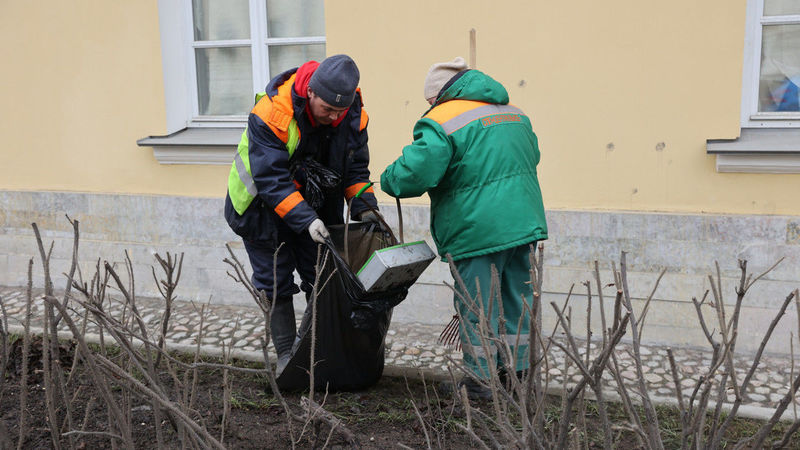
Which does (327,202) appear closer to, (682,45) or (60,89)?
(682,45)

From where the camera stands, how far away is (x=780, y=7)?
13.2 ft

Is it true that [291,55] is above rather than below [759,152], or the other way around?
above

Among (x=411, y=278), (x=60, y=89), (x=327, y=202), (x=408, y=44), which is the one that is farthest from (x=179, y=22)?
(x=411, y=278)

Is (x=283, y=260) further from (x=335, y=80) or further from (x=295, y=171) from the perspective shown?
(x=335, y=80)

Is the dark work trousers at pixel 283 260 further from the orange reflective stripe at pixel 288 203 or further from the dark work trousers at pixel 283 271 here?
the orange reflective stripe at pixel 288 203

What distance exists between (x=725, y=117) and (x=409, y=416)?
7.88ft

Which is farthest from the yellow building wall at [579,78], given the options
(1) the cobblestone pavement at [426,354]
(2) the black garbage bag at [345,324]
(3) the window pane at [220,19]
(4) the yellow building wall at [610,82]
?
(2) the black garbage bag at [345,324]

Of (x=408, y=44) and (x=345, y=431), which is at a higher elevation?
(x=408, y=44)

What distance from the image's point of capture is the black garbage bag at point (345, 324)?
3023 mm

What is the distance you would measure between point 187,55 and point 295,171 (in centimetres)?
246

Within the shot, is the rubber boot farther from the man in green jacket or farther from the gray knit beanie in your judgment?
the gray knit beanie

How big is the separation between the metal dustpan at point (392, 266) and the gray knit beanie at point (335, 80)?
26.1 inches

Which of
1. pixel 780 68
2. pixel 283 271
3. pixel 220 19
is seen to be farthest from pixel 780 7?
pixel 220 19

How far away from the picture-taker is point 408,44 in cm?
445
